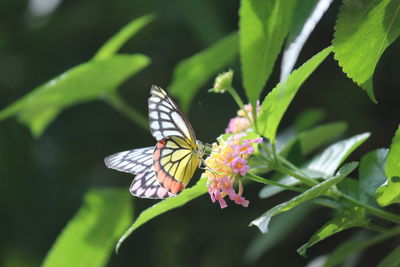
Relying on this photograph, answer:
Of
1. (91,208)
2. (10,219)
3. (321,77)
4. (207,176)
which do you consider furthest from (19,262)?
(207,176)

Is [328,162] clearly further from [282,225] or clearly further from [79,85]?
[79,85]

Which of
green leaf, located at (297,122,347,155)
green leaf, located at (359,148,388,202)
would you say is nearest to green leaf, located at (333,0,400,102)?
green leaf, located at (359,148,388,202)

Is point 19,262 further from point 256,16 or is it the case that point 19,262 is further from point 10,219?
point 256,16

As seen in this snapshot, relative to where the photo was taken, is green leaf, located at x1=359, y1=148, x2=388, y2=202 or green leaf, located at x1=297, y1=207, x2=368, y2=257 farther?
green leaf, located at x1=359, y1=148, x2=388, y2=202

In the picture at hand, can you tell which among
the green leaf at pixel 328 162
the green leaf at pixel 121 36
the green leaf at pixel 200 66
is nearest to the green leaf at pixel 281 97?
the green leaf at pixel 328 162

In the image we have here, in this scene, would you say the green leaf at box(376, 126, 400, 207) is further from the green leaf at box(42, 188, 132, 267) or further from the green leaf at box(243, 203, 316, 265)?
the green leaf at box(42, 188, 132, 267)

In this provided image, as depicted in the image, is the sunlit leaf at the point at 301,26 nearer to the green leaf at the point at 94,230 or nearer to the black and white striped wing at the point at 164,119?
the black and white striped wing at the point at 164,119

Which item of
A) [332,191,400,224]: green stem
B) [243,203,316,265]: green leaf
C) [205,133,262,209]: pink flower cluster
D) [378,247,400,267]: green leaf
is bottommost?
[243,203,316,265]: green leaf

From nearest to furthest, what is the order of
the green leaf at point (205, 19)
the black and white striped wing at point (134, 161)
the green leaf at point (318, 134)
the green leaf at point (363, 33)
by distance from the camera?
1. the green leaf at point (363, 33)
2. the black and white striped wing at point (134, 161)
3. the green leaf at point (318, 134)
4. the green leaf at point (205, 19)
